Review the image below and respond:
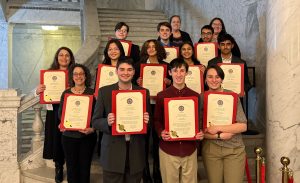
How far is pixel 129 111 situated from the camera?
309 cm

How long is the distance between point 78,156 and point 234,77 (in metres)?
1.92

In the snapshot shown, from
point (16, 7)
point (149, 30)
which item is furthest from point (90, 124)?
point (16, 7)

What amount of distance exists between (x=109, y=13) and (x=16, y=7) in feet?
10.1

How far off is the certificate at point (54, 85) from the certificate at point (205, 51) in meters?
1.71

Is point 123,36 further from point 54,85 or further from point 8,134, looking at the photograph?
point 8,134

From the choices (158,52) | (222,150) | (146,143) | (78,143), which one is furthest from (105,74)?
(222,150)

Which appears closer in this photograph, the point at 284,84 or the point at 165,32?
the point at 284,84

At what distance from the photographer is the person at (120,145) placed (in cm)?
314

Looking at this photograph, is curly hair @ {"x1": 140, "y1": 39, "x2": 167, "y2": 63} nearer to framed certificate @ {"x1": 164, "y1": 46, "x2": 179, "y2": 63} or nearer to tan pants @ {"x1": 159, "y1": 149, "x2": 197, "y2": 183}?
Answer: framed certificate @ {"x1": 164, "y1": 46, "x2": 179, "y2": 63}

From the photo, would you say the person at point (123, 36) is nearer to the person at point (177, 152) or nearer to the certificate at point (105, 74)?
the certificate at point (105, 74)

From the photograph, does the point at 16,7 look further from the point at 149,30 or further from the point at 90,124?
the point at 90,124

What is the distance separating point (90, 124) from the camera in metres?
3.57

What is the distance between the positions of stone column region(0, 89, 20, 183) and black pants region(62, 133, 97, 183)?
1132 millimetres

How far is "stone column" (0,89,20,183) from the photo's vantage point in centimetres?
443
